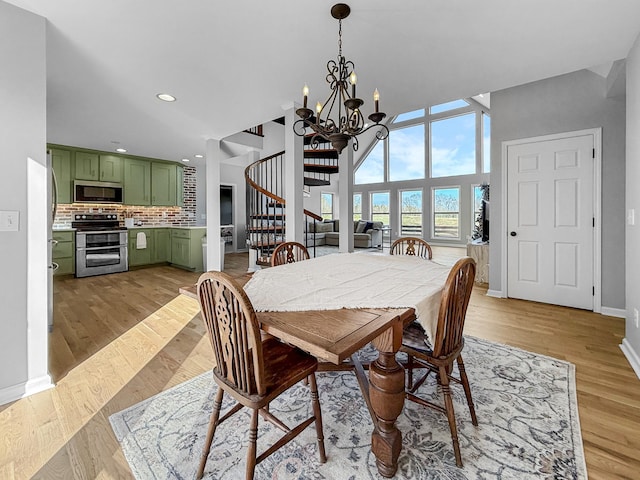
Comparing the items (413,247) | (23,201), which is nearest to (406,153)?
(413,247)

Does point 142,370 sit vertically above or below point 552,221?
below

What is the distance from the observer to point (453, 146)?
957 cm

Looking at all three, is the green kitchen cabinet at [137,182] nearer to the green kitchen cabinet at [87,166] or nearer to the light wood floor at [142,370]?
the green kitchen cabinet at [87,166]

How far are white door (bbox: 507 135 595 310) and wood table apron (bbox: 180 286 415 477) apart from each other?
327 cm

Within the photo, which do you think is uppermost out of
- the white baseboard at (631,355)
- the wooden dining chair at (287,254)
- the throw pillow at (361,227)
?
the throw pillow at (361,227)

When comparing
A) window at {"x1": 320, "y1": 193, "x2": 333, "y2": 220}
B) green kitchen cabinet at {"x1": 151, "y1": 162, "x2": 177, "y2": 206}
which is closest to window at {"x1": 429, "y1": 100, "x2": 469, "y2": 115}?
window at {"x1": 320, "y1": 193, "x2": 333, "y2": 220}

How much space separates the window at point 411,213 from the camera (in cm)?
1055

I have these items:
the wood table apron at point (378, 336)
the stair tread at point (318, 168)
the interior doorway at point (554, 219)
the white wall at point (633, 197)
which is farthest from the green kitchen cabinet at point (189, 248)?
the white wall at point (633, 197)

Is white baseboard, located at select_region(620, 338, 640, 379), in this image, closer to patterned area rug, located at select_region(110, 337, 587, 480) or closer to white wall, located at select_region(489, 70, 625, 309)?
patterned area rug, located at select_region(110, 337, 587, 480)

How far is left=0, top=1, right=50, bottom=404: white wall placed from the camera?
174 cm

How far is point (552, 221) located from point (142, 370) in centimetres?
441

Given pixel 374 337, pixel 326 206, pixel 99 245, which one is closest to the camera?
pixel 374 337

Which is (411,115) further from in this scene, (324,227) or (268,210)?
(268,210)

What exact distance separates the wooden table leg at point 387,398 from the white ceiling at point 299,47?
6.46ft
